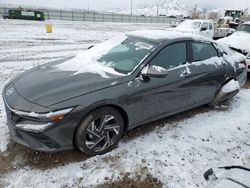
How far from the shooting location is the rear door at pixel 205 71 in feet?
13.8

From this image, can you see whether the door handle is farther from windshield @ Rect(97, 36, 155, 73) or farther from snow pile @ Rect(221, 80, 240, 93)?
snow pile @ Rect(221, 80, 240, 93)

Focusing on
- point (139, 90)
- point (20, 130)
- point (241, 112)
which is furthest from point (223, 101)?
point (20, 130)

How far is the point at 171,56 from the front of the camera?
3893 millimetres

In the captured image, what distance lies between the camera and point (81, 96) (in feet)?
9.62

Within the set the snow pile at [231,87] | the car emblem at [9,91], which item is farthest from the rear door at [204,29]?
the car emblem at [9,91]

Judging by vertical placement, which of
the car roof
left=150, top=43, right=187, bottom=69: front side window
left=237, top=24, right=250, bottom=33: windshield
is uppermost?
left=237, top=24, right=250, bottom=33: windshield

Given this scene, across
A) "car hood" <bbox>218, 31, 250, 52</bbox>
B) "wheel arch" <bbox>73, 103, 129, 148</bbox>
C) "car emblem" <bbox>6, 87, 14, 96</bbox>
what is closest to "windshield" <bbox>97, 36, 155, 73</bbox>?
"wheel arch" <bbox>73, 103, 129, 148</bbox>

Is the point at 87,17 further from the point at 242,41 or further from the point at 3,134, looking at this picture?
the point at 3,134

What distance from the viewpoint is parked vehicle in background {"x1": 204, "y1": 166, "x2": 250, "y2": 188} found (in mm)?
1714

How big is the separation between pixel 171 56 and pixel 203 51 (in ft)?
3.11

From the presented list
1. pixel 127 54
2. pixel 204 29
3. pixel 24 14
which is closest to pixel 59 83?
pixel 127 54

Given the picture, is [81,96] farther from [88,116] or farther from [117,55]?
[117,55]

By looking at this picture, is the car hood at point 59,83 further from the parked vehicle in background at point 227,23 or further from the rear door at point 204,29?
the parked vehicle in background at point 227,23

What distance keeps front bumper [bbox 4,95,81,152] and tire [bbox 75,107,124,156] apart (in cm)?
12
